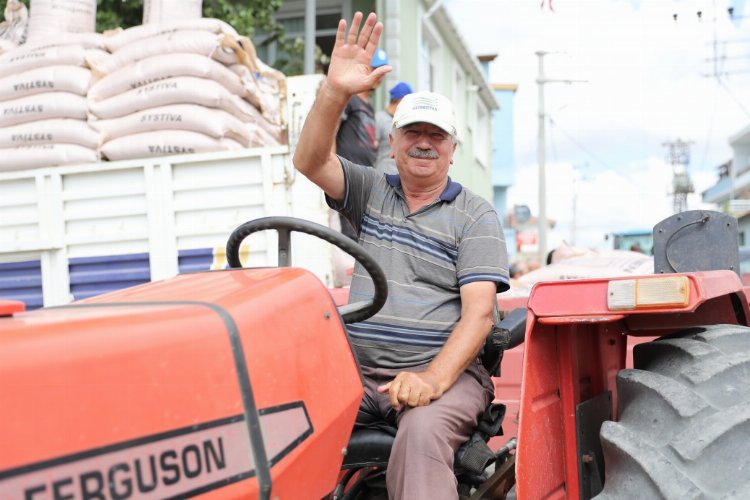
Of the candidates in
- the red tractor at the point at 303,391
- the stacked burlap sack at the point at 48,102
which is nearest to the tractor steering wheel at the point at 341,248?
the red tractor at the point at 303,391

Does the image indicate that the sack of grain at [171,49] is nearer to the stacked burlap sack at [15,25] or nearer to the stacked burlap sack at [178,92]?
the stacked burlap sack at [178,92]

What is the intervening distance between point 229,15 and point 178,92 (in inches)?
182

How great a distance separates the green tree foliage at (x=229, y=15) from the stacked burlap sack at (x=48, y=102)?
3.44m

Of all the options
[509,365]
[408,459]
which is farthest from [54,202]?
[408,459]

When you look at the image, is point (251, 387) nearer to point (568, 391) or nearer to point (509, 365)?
point (568, 391)

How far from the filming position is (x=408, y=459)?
2.17 m

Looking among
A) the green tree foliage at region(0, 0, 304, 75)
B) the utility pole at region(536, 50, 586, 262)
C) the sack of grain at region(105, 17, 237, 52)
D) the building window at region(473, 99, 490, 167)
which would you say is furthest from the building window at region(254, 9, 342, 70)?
the utility pole at region(536, 50, 586, 262)

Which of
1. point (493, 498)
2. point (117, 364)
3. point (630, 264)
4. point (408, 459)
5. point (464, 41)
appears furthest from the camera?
point (464, 41)

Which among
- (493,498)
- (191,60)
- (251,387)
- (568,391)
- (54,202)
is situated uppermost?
(191,60)

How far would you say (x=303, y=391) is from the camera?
1734 millimetres

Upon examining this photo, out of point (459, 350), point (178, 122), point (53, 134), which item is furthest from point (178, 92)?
point (459, 350)

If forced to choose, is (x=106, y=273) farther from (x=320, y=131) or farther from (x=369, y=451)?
(x=369, y=451)

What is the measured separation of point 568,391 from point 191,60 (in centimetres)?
401

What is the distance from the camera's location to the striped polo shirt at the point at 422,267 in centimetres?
252
